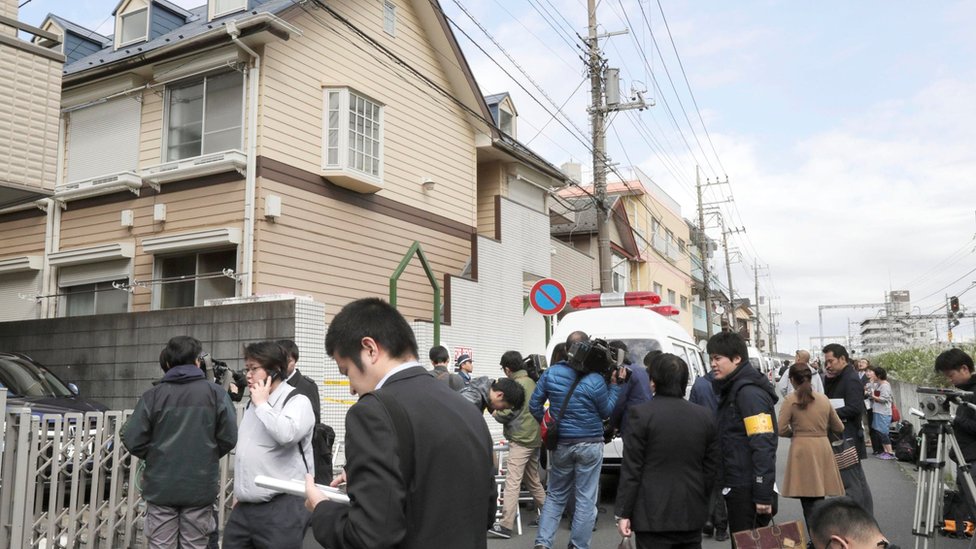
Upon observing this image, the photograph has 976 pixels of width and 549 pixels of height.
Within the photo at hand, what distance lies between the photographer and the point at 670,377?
5.34 metres

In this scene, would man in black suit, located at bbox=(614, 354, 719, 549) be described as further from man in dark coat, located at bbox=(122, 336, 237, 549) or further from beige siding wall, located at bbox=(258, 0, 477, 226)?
beige siding wall, located at bbox=(258, 0, 477, 226)

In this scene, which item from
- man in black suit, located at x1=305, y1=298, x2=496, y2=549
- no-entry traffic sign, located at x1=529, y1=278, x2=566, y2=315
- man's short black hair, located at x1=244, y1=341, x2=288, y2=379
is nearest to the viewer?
man in black suit, located at x1=305, y1=298, x2=496, y2=549

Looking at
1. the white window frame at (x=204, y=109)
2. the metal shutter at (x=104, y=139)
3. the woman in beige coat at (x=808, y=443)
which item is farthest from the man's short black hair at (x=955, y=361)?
the metal shutter at (x=104, y=139)

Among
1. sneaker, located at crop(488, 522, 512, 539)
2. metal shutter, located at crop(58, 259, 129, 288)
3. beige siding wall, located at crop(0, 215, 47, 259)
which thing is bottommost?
sneaker, located at crop(488, 522, 512, 539)

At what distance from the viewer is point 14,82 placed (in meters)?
9.50

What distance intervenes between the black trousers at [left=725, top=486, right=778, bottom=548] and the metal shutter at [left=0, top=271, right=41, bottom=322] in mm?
15002

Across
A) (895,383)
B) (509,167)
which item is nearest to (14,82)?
(509,167)

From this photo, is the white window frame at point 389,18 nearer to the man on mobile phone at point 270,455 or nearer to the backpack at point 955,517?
the man on mobile phone at point 270,455

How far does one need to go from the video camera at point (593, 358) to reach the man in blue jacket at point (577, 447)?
74mm

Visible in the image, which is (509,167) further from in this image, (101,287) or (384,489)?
(384,489)

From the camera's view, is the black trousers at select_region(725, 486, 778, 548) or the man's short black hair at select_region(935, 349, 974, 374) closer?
the black trousers at select_region(725, 486, 778, 548)

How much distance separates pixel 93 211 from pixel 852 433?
13986mm

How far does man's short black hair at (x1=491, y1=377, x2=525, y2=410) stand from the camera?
8227 millimetres

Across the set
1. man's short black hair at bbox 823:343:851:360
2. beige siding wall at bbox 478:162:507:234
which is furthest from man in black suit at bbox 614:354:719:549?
beige siding wall at bbox 478:162:507:234
